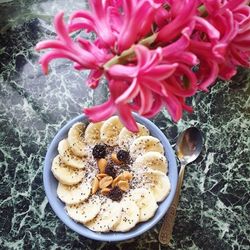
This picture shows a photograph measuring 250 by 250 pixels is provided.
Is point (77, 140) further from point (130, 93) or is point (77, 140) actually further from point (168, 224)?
point (130, 93)

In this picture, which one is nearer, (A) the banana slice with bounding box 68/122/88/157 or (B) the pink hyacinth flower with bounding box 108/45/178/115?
(B) the pink hyacinth flower with bounding box 108/45/178/115

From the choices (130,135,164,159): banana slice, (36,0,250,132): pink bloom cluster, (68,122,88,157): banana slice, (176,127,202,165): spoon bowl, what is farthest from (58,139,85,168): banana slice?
(36,0,250,132): pink bloom cluster

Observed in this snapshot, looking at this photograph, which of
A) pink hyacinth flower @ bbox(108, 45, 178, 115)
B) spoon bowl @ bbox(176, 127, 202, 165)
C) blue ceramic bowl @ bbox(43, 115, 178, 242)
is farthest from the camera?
spoon bowl @ bbox(176, 127, 202, 165)

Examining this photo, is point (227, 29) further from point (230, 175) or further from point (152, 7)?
point (230, 175)

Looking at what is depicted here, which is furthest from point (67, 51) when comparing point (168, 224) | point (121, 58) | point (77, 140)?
point (168, 224)

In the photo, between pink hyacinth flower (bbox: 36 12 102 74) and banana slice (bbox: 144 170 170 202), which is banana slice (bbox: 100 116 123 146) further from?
pink hyacinth flower (bbox: 36 12 102 74)

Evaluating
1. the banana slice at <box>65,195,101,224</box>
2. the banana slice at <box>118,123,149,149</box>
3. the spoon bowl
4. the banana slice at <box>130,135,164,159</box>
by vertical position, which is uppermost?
the banana slice at <box>118,123,149,149</box>

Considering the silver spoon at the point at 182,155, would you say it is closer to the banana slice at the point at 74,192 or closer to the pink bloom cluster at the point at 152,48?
the banana slice at the point at 74,192
